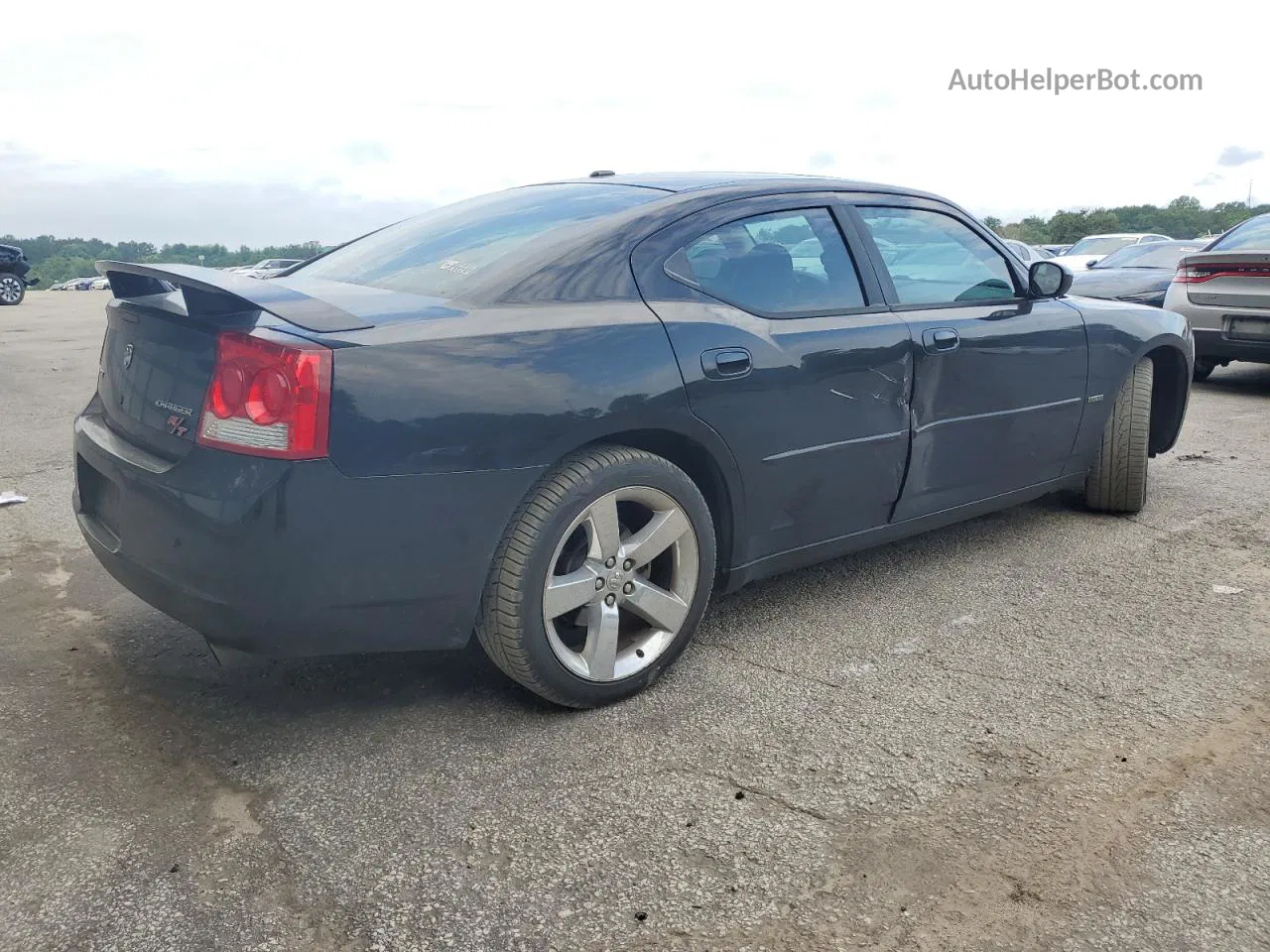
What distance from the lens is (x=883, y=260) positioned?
12.0 feet

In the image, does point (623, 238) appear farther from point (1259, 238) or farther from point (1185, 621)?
point (1259, 238)

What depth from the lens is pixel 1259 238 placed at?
909cm

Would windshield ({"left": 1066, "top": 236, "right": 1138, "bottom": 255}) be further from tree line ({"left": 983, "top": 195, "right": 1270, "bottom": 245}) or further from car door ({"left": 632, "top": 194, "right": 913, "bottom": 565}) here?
tree line ({"left": 983, "top": 195, "right": 1270, "bottom": 245})

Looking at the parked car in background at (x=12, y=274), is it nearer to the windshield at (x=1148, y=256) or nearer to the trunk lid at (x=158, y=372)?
the windshield at (x=1148, y=256)

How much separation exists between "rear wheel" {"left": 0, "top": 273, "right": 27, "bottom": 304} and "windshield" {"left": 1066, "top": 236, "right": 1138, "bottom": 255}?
20.5 m

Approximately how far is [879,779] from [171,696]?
1.87 meters

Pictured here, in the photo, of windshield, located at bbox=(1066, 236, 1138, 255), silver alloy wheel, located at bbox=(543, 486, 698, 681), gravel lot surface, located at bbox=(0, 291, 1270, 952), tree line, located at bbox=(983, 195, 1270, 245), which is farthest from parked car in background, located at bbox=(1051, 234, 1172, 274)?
tree line, located at bbox=(983, 195, 1270, 245)

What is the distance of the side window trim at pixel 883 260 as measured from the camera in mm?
3633

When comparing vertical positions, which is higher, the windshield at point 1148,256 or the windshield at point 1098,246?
the windshield at point 1098,246

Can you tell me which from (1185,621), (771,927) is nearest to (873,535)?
(1185,621)

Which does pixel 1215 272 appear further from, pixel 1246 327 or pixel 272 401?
pixel 272 401

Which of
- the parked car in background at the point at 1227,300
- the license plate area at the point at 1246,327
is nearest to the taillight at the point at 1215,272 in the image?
the parked car in background at the point at 1227,300

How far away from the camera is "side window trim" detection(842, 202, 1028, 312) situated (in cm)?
363

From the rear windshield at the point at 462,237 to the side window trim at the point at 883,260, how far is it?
0.74 meters
